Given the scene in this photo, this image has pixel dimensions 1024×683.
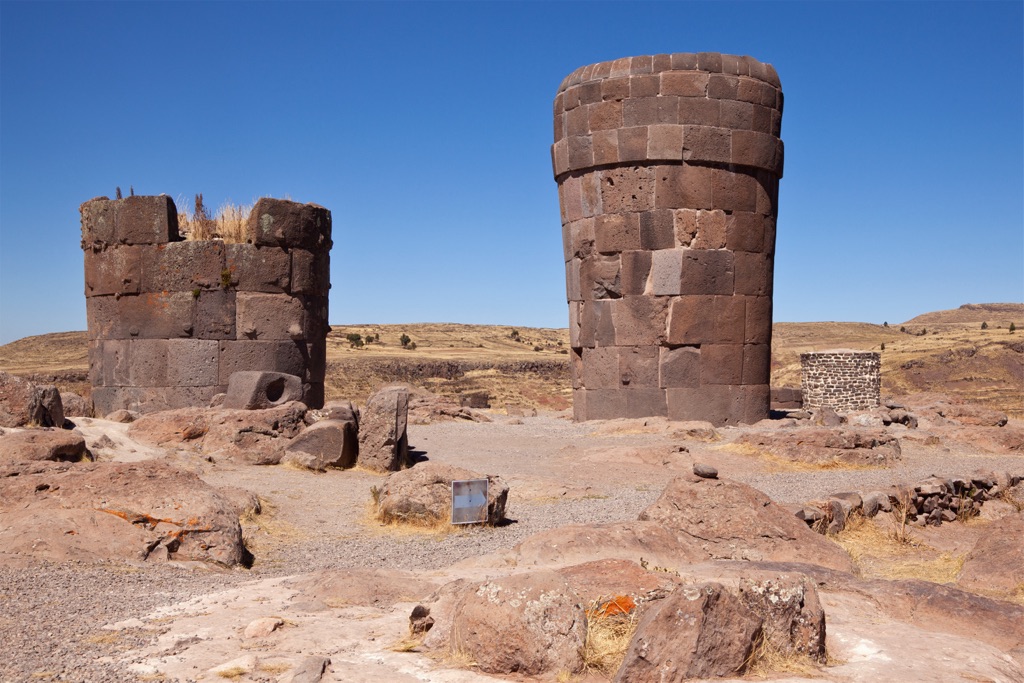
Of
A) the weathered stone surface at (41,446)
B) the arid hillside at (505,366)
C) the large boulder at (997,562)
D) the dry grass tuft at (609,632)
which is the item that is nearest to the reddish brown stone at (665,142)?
the large boulder at (997,562)

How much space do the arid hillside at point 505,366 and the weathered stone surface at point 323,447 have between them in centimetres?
1360

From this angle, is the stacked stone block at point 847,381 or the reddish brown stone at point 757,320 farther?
the stacked stone block at point 847,381

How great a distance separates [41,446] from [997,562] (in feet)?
25.6

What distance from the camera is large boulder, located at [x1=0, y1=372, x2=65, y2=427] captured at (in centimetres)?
1020

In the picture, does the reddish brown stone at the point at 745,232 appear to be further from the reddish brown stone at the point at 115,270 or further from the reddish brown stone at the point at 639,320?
the reddish brown stone at the point at 115,270

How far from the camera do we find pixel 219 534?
24.0 ft

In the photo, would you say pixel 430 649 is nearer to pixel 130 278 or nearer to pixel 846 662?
pixel 846 662

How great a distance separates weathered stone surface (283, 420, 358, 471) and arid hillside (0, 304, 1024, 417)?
13598 millimetres

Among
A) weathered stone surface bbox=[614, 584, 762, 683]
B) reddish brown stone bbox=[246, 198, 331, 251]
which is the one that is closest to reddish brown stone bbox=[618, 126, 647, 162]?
reddish brown stone bbox=[246, 198, 331, 251]

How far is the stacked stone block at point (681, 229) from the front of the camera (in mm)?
15562

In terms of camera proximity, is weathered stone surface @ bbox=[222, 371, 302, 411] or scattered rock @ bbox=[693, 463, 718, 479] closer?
scattered rock @ bbox=[693, 463, 718, 479]

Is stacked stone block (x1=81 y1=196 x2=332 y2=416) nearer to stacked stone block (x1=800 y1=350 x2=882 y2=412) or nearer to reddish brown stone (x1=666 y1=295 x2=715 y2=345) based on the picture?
reddish brown stone (x1=666 y1=295 x2=715 y2=345)

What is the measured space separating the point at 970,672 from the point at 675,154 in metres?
Answer: 11.7

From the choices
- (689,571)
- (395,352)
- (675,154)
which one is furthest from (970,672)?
(395,352)
